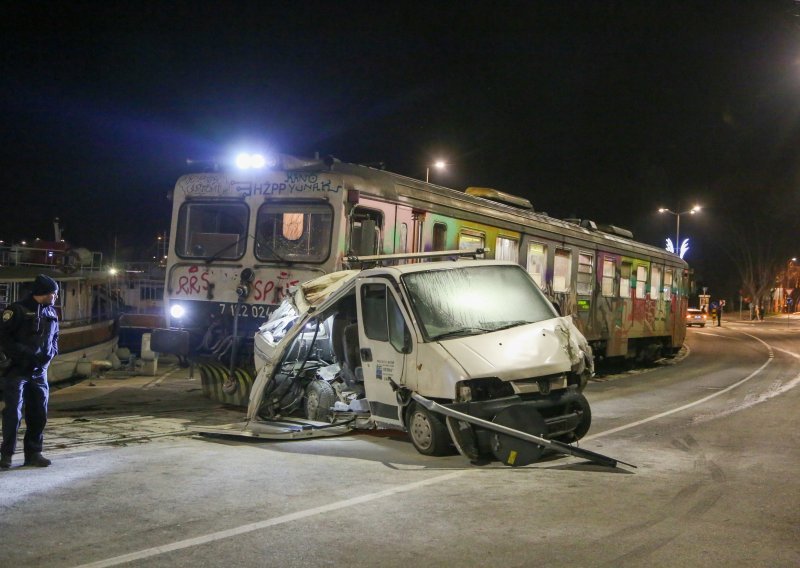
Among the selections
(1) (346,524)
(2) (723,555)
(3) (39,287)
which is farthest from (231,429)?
(2) (723,555)

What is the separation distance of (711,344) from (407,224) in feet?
80.0

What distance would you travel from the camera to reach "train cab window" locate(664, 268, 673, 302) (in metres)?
24.0

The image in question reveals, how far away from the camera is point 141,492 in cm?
630

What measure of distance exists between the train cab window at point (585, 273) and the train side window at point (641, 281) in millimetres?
3340

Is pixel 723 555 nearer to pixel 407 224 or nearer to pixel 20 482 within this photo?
pixel 20 482

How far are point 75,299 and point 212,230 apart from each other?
10.7 meters

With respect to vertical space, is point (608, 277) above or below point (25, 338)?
above

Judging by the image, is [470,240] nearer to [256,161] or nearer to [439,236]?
[439,236]

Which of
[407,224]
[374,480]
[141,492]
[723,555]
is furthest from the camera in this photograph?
[407,224]

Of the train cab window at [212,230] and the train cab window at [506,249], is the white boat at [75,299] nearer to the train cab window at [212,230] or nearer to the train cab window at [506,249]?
the train cab window at [212,230]

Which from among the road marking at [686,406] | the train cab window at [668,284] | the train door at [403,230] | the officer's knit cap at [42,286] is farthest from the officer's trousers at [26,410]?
the train cab window at [668,284]

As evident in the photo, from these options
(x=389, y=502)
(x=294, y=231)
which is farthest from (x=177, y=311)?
(x=389, y=502)

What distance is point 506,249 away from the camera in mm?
14914

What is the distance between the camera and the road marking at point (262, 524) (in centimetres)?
473
